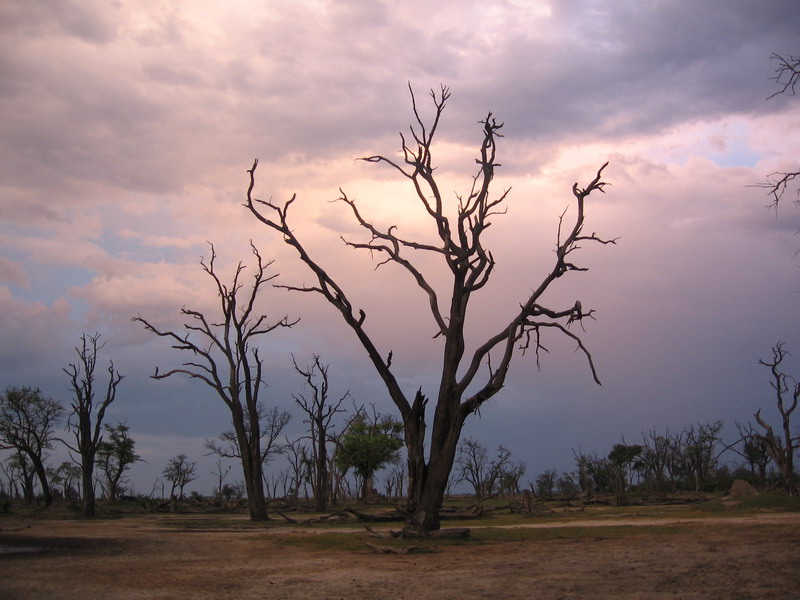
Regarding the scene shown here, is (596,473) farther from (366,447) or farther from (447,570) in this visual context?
(447,570)

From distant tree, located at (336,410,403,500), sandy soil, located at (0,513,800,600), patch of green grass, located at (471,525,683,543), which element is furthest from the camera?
distant tree, located at (336,410,403,500)

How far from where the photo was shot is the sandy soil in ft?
30.9

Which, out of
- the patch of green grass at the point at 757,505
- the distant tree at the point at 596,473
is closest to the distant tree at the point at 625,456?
the distant tree at the point at 596,473

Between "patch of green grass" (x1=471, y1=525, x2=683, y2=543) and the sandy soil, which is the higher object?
the sandy soil

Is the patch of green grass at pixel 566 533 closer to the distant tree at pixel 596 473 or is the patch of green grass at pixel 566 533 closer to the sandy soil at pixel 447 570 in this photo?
the sandy soil at pixel 447 570

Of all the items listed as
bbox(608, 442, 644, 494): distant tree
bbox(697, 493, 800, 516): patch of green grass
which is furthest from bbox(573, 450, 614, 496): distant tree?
bbox(697, 493, 800, 516): patch of green grass

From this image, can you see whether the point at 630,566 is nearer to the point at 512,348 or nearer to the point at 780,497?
the point at 512,348

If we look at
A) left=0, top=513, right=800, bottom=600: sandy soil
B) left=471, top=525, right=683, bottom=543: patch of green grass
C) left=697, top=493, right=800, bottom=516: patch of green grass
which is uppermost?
left=0, top=513, right=800, bottom=600: sandy soil

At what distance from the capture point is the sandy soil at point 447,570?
9.42 metres

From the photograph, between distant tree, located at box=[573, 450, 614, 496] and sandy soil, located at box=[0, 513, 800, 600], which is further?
distant tree, located at box=[573, 450, 614, 496]

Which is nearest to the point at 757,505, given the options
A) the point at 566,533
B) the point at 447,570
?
the point at 566,533

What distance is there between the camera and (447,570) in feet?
38.7

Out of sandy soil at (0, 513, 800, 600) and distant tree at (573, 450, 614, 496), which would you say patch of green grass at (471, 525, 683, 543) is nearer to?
sandy soil at (0, 513, 800, 600)

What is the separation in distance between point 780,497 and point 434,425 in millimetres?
18090
